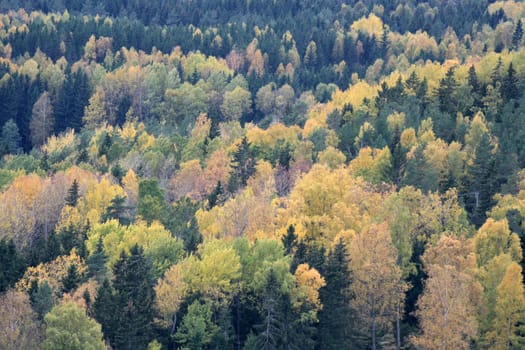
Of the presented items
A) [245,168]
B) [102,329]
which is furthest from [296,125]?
[102,329]

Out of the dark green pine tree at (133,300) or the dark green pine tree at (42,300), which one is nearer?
the dark green pine tree at (133,300)

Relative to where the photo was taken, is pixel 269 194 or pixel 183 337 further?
pixel 269 194

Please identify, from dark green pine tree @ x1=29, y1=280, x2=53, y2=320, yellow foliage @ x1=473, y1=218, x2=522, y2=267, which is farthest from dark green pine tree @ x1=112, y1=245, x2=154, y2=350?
yellow foliage @ x1=473, y1=218, x2=522, y2=267

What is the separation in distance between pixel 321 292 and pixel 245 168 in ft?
167

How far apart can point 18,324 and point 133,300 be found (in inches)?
359

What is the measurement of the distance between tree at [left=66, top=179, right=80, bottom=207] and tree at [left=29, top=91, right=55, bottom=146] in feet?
235

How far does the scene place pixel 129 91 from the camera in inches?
7667

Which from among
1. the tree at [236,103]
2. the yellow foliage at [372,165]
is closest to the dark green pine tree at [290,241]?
the yellow foliage at [372,165]

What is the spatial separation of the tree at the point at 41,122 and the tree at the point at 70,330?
4484 inches

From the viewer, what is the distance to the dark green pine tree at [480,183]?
96938 millimetres

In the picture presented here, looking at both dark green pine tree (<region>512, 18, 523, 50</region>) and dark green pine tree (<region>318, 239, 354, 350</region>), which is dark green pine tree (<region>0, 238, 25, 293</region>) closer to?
dark green pine tree (<region>318, 239, 354, 350</region>)

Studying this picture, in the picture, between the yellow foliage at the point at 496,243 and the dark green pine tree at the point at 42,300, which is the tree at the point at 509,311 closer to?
the yellow foliage at the point at 496,243

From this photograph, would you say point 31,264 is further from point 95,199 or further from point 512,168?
point 512,168

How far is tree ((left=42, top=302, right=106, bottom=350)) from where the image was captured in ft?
204
